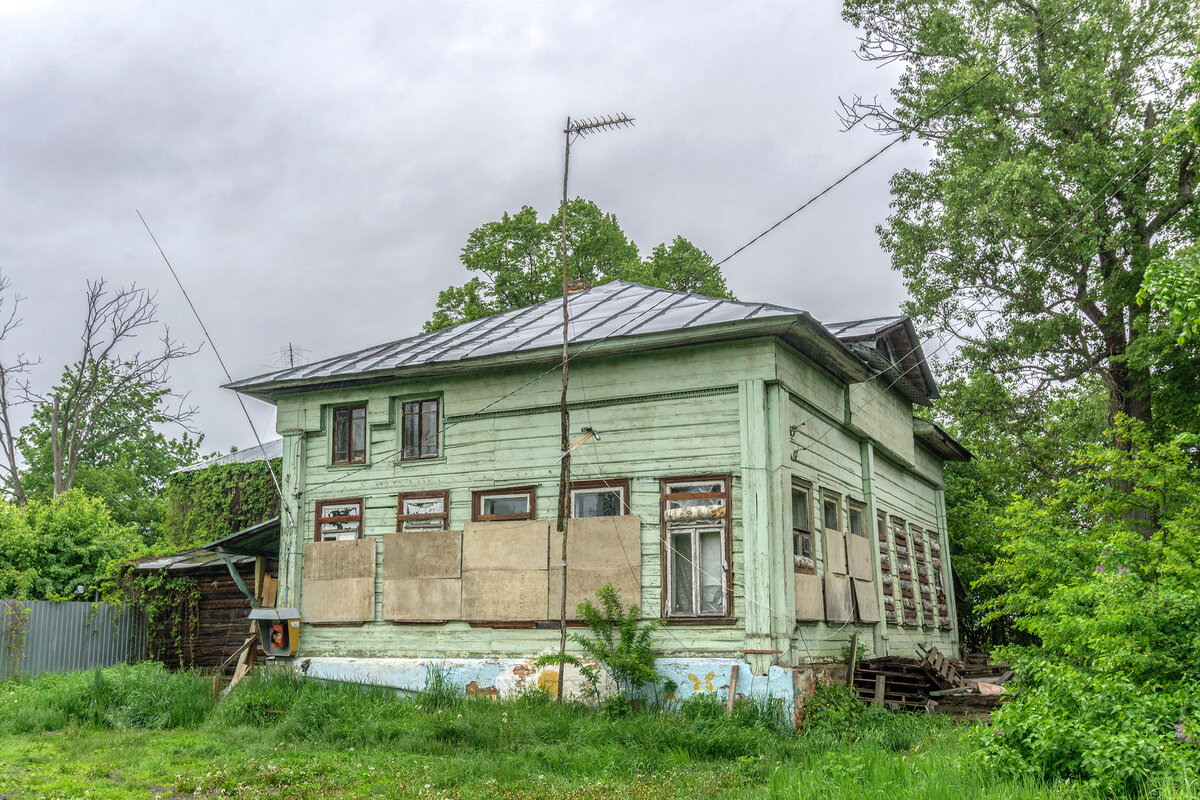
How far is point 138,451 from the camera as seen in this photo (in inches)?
1735

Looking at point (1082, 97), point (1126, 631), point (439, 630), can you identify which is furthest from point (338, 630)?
point (1082, 97)

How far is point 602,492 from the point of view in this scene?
47.6 ft

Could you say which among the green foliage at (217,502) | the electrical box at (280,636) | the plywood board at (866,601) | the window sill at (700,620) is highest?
the green foliage at (217,502)

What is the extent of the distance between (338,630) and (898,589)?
1025 centimetres

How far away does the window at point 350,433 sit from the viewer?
16719 mm

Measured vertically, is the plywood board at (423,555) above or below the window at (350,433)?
below

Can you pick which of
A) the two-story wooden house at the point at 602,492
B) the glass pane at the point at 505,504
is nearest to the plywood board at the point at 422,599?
the two-story wooden house at the point at 602,492

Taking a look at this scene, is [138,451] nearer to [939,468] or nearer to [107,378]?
[107,378]

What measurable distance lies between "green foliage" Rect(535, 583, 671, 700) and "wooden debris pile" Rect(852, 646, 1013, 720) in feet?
11.2

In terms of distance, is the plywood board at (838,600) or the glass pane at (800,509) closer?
the glass pane at (800,509)

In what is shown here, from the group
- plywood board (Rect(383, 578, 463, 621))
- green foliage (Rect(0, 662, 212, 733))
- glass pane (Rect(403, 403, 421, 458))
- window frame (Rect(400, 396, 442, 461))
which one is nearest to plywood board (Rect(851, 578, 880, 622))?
plywood board (Rect(383, 578, 463, 621))

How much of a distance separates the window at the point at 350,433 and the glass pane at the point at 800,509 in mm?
7199

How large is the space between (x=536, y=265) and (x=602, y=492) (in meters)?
18.9

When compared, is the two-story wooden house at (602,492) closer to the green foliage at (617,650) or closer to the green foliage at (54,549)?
the green foliage at (617,650)
